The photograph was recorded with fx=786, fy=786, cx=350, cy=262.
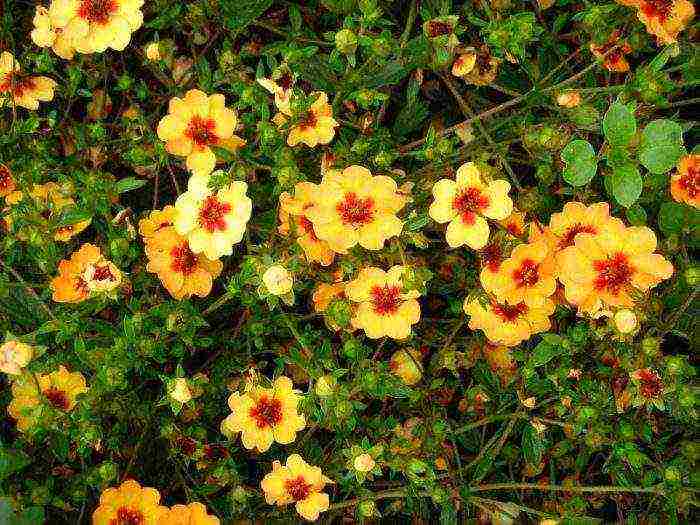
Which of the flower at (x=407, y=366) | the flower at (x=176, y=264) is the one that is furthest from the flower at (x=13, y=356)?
the flower at (x=407, y=366)

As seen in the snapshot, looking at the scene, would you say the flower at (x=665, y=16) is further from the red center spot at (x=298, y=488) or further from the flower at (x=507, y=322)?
the red center spot at (x=298, y=488)

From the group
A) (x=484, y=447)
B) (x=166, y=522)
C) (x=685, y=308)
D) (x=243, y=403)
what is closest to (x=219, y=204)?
(x=243, y=403)

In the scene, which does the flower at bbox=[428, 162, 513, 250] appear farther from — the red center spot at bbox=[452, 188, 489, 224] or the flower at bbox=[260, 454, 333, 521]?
the flower at bbox=[260, 454, 333, 521]

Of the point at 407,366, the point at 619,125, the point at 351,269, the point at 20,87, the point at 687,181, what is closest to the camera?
the point at 619,125

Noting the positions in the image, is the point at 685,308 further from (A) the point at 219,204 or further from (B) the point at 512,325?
(A) the point at 219,204

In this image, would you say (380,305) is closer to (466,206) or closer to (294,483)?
(466,206)

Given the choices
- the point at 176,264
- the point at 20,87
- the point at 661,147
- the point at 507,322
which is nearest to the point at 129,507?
the point at 176,264
